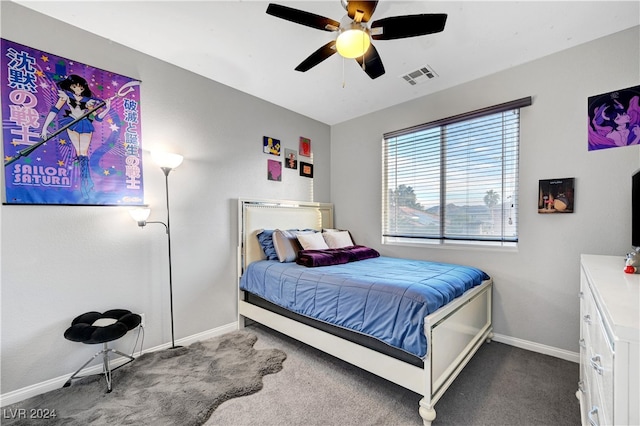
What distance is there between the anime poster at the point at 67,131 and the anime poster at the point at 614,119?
3.84m

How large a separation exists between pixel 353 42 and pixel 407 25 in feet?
1.08

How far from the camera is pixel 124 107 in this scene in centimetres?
229

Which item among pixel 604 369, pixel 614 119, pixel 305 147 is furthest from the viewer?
pixel 305 147

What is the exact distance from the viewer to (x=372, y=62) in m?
1.95

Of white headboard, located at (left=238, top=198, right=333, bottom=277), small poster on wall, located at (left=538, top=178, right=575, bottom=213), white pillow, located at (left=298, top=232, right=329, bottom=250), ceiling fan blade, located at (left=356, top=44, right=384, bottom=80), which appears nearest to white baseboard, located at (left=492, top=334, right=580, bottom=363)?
small poster on wall, located at (left=538, top=178, right=575, bottom=213)

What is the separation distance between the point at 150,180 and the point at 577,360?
13.1 ft

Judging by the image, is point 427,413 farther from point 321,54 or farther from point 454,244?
point 321,54

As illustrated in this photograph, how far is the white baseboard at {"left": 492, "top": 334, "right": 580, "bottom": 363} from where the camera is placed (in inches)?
90.0

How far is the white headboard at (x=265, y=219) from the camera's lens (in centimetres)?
302

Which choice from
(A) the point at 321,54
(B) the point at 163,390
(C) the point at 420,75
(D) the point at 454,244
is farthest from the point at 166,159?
(D) the point at 454,244

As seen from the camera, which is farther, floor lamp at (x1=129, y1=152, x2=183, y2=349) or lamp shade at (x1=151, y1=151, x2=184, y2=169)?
lamp shade at (x1=151, y1=151, x2=184, y2=169)

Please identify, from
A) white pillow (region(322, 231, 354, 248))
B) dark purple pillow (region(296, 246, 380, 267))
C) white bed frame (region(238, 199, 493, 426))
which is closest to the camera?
white bed frame (region(238, 199, 493, 426))

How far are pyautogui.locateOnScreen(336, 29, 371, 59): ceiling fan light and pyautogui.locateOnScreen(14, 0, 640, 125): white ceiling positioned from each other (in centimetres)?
38

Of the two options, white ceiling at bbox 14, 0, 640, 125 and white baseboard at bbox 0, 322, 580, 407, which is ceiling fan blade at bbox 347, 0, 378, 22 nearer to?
white ceiling at bbox 14, 0, 640, 125
